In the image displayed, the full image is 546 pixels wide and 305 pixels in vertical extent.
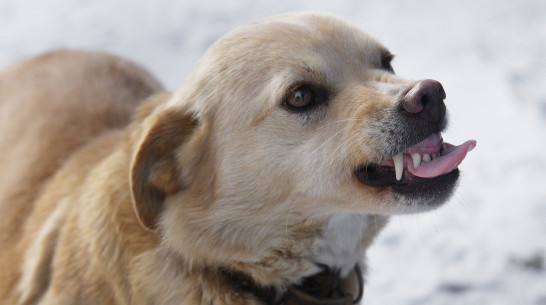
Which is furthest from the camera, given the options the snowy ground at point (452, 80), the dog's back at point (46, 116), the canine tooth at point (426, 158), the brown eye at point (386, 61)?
the snowy ground at point (452, 80)

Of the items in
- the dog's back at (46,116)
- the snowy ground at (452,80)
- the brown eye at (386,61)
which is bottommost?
the snowy ground at (452,80)

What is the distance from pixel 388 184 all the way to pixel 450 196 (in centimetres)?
22

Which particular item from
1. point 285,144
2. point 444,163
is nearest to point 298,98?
point 285,144

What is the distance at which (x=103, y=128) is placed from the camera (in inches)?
121

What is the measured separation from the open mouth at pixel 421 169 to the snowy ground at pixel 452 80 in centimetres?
56

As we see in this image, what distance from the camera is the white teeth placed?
2086mm

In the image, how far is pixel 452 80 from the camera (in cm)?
484

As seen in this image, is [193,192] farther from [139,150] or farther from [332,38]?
[332,38]

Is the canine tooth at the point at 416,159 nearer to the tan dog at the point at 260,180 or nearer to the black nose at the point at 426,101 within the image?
the tan dog at the point at 260,180

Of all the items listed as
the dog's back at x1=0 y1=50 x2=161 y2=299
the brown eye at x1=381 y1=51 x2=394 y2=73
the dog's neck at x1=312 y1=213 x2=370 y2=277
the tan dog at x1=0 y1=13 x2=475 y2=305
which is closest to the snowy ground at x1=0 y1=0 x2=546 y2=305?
the brown eye at x1=381 y1=51 x2=394 y2=73

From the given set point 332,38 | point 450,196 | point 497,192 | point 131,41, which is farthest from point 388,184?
point 131,41

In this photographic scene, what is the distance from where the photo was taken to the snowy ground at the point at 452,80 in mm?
3434

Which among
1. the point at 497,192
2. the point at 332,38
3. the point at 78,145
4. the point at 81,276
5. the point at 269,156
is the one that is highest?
the point at 332,38

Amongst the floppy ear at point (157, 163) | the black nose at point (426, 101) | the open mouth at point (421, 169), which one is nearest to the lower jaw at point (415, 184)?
the open mouth at point (421, 169)
